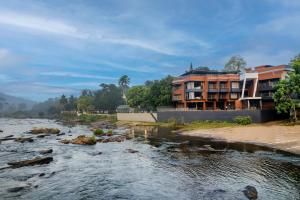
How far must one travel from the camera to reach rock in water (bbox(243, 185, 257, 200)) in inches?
944

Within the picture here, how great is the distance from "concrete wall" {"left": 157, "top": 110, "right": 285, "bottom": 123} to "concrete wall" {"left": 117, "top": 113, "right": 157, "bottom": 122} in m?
4.12

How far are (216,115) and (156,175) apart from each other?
187 ft

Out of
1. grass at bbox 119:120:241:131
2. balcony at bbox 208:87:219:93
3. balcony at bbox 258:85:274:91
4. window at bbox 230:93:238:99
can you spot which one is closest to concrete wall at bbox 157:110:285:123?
grass at bbox 119:120:241:131

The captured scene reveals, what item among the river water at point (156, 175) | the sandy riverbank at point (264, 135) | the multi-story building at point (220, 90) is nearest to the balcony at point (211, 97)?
the multi-story building at point (220, 90)

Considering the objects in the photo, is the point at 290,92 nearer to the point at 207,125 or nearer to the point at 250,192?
the point at 207,125

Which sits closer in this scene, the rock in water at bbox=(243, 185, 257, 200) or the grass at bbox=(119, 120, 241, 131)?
the rock in water at bbox=(243, 185, 257, 200)

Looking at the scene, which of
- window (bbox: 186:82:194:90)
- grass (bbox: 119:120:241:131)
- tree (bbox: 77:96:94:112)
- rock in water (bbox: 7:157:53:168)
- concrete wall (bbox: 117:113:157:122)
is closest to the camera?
rock in water (bbox: 7:157:53:168)

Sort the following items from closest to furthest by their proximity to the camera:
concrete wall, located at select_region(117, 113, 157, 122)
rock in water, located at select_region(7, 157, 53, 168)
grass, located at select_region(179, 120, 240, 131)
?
rock in water, located at select_region(7, 157, 53, 168) → grass, located at select_region(179, 120, 240, 131) → concrete wall, located at select_region(117, 113, 157, 122)

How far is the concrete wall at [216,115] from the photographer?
3056 inches

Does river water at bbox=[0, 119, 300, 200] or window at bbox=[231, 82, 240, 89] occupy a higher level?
window at bbox=[231, 82, 240, 89]

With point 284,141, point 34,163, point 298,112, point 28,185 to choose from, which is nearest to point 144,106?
point 298,112

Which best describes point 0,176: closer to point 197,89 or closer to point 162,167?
point 162,167

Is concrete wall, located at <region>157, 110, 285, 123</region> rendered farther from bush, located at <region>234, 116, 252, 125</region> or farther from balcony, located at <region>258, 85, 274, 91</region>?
balcony, located at <region>258, 85, 274, 91</region>

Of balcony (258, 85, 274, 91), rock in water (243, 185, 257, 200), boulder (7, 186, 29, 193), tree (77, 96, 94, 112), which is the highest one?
balcony (258, 85, 274, 91)
